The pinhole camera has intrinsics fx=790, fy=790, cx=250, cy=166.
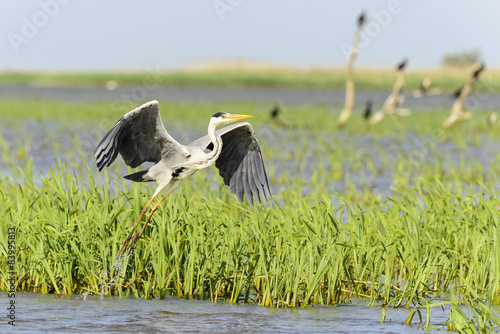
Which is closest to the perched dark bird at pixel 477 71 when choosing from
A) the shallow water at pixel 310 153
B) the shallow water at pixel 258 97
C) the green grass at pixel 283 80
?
the shallow water at pixel 310 153

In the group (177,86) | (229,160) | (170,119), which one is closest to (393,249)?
(229,160)

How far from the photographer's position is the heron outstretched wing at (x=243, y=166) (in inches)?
247

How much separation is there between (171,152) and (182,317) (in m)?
1.19

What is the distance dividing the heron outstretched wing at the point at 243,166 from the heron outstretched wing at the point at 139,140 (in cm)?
54

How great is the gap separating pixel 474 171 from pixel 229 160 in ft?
23.2

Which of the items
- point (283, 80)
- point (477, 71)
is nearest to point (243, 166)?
point (477, 71)

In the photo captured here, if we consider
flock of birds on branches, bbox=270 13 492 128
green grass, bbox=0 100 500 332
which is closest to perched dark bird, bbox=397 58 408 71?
flock of birds on branches, bbox=270 13 492 128

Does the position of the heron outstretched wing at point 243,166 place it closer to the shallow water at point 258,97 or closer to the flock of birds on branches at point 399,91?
the flock of birds on branches at point 399,91

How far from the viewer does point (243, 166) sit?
6.36m

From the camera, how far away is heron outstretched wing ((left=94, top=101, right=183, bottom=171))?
5.49 m

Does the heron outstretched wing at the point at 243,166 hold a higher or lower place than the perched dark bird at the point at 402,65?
lower

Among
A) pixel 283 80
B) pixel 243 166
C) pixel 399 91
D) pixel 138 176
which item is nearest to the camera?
pixel 138 176

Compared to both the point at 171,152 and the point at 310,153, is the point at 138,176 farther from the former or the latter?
the point at 310,153

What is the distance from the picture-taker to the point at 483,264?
19.1ft
